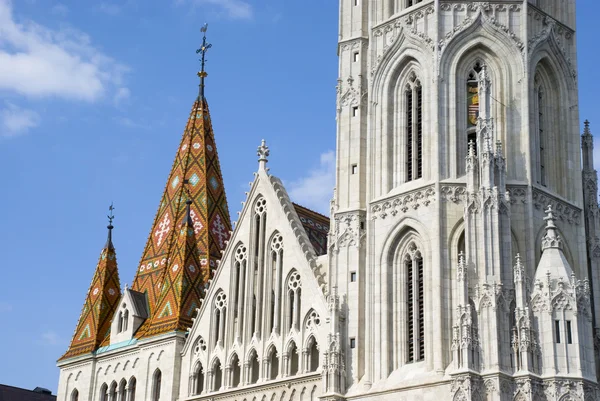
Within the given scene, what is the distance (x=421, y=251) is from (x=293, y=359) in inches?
193

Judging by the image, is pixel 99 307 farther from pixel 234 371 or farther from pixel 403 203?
pixel 403 203

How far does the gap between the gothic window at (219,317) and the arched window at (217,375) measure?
0.59 meters

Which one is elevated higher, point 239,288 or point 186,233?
point 186,233

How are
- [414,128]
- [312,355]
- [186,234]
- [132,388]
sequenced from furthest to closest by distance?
[186,234], [132,388], [414,128], [312,355]

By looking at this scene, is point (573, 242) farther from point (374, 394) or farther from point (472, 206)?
point (374, 394)

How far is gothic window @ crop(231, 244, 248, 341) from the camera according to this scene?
3509 centimetres

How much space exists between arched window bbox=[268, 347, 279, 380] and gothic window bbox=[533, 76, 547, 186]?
8.74 metres

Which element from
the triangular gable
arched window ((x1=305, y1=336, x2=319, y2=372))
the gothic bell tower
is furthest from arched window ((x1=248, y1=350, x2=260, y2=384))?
the gothic bell tower

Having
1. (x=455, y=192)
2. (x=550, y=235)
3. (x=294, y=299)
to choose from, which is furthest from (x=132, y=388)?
(x=550, y=235)

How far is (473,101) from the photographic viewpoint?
33.3 m

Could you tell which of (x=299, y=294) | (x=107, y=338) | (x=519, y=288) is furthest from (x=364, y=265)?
(x=107, y=338)

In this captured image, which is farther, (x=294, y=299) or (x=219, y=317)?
(x=219, y=317)

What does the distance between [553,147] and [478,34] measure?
12.4 feet

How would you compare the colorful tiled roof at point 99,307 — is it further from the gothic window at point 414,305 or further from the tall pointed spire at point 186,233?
the gothic window at point 414,305
